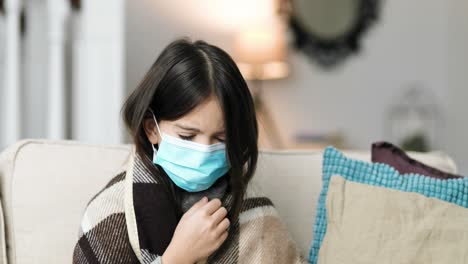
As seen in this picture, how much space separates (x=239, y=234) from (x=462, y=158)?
3.10 meters

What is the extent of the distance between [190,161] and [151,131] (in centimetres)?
12

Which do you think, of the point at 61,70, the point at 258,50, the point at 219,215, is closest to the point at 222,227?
the point at 219,215

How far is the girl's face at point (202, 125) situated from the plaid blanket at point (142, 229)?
109 mm

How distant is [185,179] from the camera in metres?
1.13

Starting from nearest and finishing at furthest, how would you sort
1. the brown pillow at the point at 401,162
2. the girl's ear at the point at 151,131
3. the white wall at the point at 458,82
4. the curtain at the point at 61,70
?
1. the girl's ear at the point at 151,131
2. the brown pillow at the point at 401,162
3. the curtain at the point at 61,70
4. the white wall at the point at 458,82

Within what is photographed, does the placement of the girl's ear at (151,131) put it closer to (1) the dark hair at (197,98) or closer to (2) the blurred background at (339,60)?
(1) the dark hair at (197,98)

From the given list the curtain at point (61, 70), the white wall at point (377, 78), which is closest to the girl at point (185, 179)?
the curtain at point (61, 70)

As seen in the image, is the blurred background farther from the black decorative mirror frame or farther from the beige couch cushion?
the beige couch cushion

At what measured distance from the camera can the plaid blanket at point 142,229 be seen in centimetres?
108

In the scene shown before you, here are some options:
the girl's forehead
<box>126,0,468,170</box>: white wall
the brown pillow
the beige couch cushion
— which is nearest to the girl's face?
the girl's forehead

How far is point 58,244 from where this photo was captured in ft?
4.03

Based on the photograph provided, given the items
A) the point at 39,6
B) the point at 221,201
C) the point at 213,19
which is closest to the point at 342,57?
the point at 213,19

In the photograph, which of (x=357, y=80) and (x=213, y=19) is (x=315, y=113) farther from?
(x=213, y=19)

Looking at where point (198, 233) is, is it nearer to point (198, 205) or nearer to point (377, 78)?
point (198, 205)
